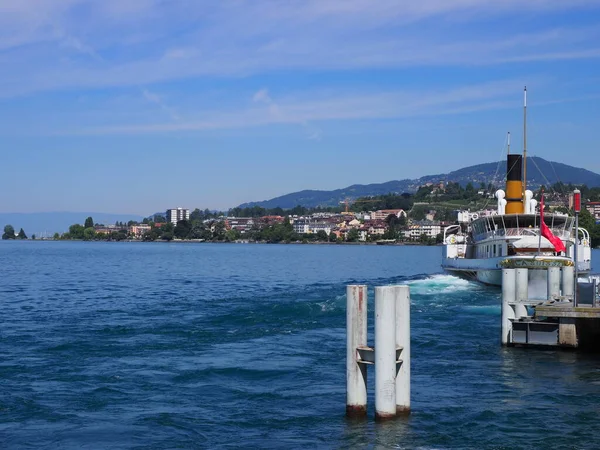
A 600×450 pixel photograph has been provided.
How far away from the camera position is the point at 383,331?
15969 mm

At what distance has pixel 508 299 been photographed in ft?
88.4

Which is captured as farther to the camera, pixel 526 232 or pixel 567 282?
pixel 526 232

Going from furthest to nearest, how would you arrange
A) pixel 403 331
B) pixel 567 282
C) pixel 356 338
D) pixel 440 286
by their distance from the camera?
pixel 440 286 → pixel 567 282 → pixel 356 338 → pixel 403 331

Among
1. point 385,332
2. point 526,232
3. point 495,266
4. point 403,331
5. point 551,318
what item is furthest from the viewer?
point 495,266

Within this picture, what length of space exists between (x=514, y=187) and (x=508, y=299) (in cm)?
3562

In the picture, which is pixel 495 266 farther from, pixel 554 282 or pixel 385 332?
pixel 385 332

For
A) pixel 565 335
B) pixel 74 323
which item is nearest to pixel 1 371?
pixel 74 323

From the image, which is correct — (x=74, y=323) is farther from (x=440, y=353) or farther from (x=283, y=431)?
(x=283, y=431)

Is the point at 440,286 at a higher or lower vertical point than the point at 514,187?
lower

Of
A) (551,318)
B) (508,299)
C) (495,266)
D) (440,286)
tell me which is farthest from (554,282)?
(440,286)

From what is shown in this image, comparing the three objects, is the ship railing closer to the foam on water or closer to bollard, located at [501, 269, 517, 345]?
the foam on water

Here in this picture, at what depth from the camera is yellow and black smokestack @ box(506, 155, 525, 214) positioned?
199 ft

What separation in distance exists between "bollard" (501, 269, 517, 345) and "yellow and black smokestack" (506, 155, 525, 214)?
34.7 m

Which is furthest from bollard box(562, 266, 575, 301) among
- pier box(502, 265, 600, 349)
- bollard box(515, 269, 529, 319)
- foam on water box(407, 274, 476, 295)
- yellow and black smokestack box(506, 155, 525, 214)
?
yellow and black smokestack box(506, 155, 525, 214)
